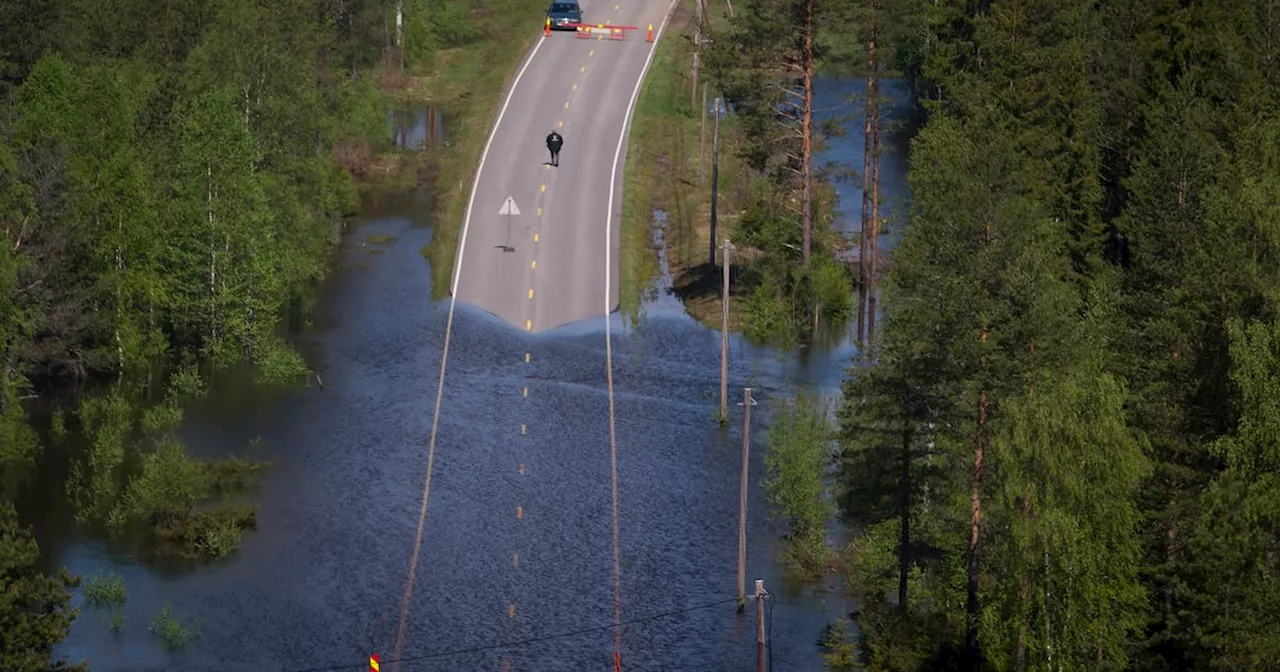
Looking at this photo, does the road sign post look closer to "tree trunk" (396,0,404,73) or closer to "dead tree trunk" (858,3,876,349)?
"dead tree trunk" (858,3,876,349)

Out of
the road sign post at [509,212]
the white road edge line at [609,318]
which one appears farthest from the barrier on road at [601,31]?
the road sign post at [509,212]

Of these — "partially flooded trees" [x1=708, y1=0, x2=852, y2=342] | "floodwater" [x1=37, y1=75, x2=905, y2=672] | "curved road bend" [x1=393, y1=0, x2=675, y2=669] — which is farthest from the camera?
"curved road bend" [x1=393, y1=0, x2=675, y2=669]

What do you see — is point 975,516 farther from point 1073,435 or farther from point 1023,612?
point 1073,435

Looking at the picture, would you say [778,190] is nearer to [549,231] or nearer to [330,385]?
[549,231]

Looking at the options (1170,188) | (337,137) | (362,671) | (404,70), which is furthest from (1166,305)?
(404,70)

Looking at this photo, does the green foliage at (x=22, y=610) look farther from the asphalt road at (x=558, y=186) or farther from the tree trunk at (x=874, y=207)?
the tree trunk at (x=874, y=207)

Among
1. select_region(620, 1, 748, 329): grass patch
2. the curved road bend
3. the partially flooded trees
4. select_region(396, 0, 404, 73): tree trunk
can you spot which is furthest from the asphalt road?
select_region(396, 0, 404, 73): tree trunk
